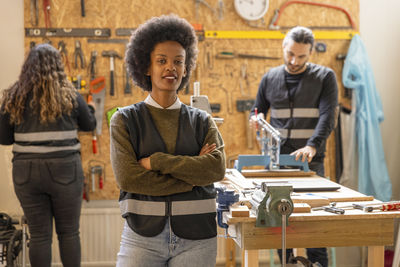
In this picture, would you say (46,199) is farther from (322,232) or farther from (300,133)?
(322,232)

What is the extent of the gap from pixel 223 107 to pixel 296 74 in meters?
1.04

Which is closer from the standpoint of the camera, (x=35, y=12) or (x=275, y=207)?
(x=275, y=207)

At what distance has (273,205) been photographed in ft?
6.41

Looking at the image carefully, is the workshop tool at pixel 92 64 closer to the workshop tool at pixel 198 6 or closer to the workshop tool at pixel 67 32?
the workshop tool at pixel 67 32

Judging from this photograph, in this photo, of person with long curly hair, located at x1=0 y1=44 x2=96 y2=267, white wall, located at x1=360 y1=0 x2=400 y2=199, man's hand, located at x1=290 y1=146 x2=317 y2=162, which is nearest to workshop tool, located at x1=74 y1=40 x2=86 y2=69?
person with long curly hair, located at x1=0 y1=44 x2=96 y2=267

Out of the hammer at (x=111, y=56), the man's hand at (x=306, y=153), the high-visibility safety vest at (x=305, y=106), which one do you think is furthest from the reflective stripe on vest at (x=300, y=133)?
the hammer at (x=111, y=56)

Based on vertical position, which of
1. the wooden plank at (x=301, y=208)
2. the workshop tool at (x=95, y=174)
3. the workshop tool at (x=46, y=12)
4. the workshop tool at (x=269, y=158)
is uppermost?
the workshop tool at (x=46, y=12)

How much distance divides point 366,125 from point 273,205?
8.37ft

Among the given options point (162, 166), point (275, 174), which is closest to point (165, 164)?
point (162, 166)

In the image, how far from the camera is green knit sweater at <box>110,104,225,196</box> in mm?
1838

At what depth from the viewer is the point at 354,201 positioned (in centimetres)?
238

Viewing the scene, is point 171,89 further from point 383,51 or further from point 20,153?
point 383,51

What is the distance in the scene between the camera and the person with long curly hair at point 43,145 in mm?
3098

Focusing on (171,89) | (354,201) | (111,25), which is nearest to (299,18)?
(111,25)
